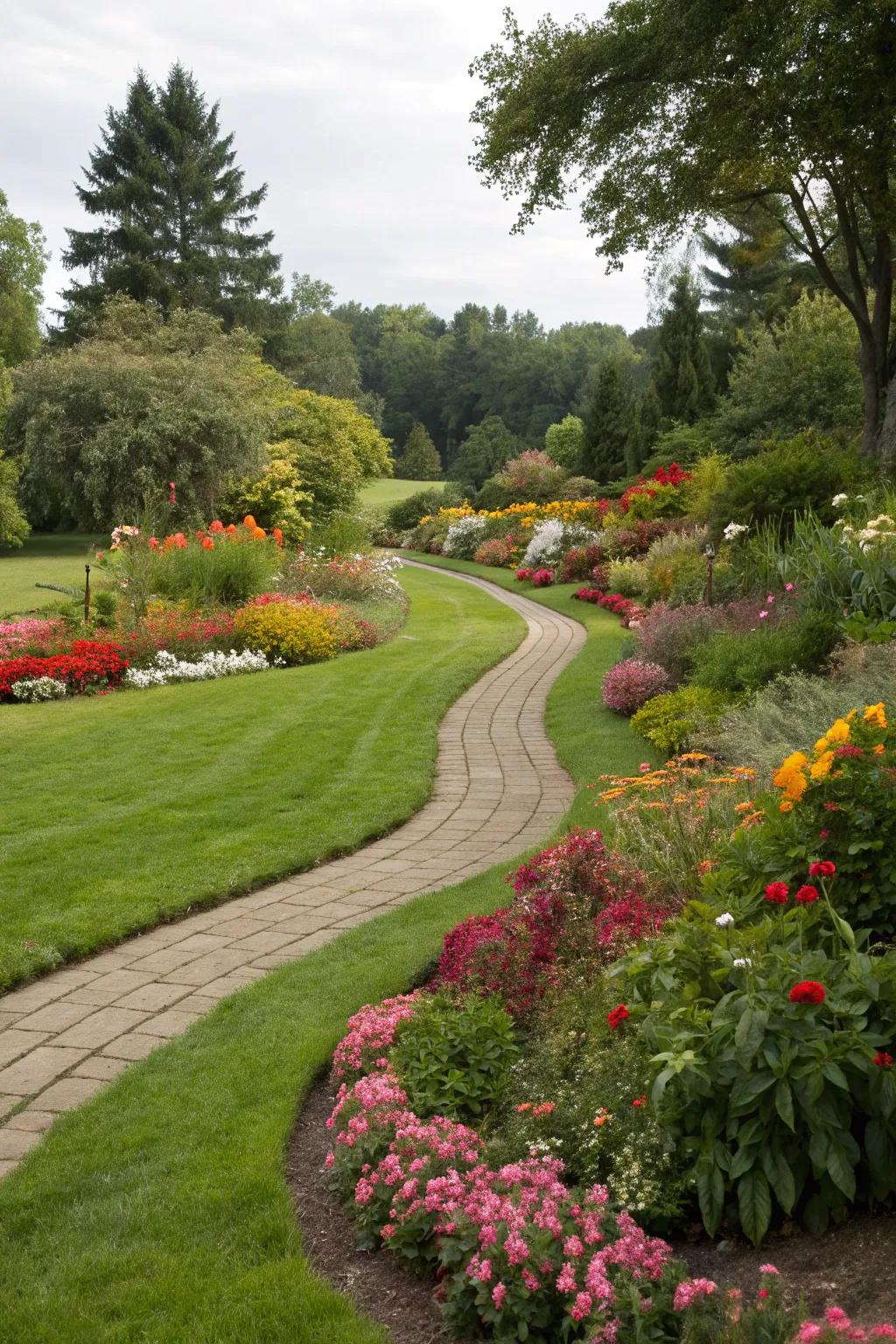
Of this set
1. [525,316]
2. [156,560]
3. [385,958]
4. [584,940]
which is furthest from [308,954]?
[525,316]

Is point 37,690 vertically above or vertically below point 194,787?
above

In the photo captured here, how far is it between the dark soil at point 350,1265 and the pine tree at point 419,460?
171ft

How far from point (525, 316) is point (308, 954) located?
89.6 m

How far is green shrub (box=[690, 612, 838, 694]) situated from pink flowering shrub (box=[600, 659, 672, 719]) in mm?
849

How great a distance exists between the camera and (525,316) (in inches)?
3499

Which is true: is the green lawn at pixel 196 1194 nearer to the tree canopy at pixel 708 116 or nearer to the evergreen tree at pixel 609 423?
the tree canopy at pixel 708 116

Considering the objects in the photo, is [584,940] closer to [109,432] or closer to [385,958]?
[385,958]

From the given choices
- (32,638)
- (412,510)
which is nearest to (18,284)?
(412,510)

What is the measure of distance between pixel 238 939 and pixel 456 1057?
2.01m

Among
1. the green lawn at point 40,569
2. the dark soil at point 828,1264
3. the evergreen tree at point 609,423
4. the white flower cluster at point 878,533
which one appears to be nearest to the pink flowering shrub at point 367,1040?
the dark soil at point 828,1264

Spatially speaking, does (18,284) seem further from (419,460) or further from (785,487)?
(785,487)

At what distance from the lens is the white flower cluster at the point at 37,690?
36.7 feet

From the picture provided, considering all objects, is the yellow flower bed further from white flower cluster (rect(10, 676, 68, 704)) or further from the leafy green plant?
the leafy green plant

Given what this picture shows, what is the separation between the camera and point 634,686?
9.66 meters
